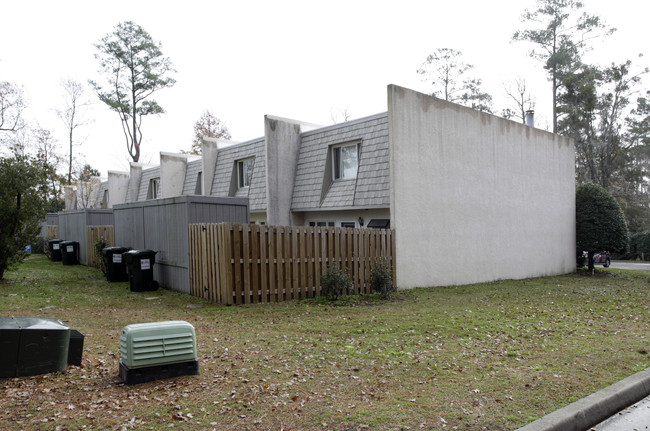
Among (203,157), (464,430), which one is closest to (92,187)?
(203,157)

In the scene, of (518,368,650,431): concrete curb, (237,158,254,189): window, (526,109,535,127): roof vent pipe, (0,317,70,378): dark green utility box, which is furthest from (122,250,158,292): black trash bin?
(526,109,535,127): roof vent pipe

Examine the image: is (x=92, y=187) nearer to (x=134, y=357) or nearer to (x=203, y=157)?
(x=203, y=157)

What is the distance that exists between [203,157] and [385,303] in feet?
47.6

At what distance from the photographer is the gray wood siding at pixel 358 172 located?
14.4 metres

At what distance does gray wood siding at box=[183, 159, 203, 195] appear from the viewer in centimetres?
2417

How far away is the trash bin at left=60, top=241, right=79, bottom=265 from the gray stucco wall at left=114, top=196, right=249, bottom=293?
21.5 feet

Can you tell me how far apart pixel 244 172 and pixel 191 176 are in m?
4.99

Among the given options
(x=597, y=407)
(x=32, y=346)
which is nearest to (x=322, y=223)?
(x=32, y=346)

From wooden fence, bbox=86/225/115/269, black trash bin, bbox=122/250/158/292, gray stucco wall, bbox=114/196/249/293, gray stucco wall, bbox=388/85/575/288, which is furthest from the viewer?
wooden fence, bbox=86/225/115/269

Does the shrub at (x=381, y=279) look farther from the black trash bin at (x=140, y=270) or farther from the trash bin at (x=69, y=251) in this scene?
→ the trash bin at (x=69, y=251)

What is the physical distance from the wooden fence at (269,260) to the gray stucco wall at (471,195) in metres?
1.77

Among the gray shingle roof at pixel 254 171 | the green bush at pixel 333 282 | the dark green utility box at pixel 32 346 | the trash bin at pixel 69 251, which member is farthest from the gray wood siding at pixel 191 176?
the dark green utility box at pixel 32 346

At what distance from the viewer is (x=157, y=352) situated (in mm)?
4828

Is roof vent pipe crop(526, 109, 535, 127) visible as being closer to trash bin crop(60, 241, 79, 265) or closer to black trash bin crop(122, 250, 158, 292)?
black trash bin crop(122, 250, 158, 292)
